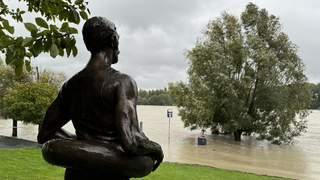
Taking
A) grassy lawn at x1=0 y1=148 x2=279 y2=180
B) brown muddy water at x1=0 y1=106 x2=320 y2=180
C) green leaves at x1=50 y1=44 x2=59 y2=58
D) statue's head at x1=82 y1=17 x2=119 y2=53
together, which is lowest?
brown muddy water at x1=0 y1=106 x2=320 y2=180

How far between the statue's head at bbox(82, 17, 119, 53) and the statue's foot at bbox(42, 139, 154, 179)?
33.7 inches

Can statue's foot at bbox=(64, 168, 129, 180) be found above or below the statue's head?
below

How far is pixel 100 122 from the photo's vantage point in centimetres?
230

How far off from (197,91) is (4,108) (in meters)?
17.1

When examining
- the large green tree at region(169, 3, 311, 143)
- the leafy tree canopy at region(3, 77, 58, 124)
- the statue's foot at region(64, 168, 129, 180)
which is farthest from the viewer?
the large green tree at region(169, 3, 311, 143)

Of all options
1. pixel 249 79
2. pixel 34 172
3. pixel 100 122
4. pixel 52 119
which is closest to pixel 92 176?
pixel 100 122

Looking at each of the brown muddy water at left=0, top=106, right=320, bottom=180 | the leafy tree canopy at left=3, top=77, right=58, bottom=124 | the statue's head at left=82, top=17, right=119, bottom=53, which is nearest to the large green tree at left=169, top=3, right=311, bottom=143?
the brown muddy water at left=0, top=106, right=320, bottom=180

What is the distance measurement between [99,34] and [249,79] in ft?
75.0

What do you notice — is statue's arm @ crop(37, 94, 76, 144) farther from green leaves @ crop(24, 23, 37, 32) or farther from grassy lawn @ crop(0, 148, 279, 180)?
grassy lawn @ crop(0, 148, 279, 180)

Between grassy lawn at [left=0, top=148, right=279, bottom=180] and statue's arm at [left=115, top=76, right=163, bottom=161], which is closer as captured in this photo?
statue's arm at [left=115, top=76, right=163, bottom=161]

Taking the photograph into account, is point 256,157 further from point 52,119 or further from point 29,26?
point 29,26

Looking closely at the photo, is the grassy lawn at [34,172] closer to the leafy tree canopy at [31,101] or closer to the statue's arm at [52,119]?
the leafy tree canopy at [31,101]

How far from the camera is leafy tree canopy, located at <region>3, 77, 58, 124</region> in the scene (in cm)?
1773

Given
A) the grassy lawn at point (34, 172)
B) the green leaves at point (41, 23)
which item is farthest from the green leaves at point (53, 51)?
the grassy lawn at point (34, 172)
